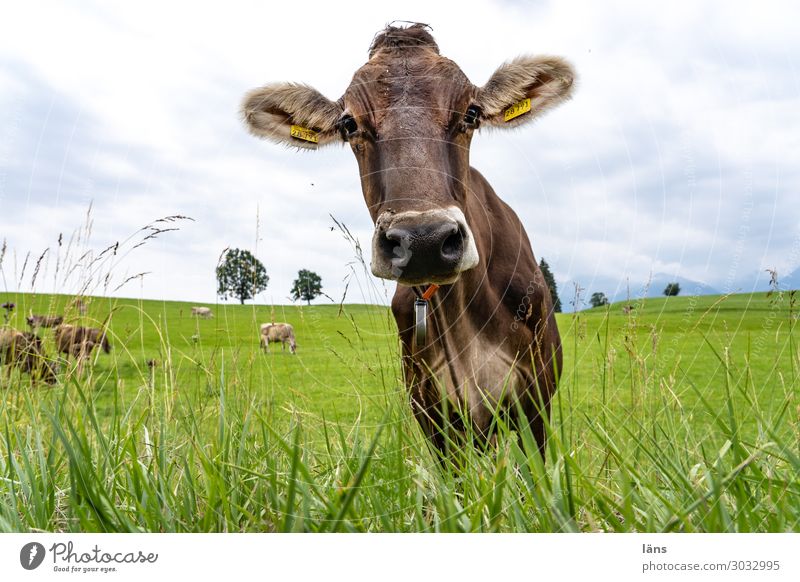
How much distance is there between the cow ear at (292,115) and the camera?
150 inches

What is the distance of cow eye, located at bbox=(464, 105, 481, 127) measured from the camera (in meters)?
3.40

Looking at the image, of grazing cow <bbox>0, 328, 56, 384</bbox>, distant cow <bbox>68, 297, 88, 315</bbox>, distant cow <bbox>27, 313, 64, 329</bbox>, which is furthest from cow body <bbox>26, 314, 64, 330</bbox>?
distant cow <bbox>68, 297, 88, 315</bbox>

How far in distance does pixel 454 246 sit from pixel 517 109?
167 cm

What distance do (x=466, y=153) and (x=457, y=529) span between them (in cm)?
204

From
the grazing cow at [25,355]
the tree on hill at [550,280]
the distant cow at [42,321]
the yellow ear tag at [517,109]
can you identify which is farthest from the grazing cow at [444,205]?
the distant cow at [42,321]

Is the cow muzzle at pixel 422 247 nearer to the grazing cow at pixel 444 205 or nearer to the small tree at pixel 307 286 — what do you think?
the grazing cow at pixel 444 205

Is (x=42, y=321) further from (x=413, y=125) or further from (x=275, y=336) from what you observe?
(x=413, y=125)

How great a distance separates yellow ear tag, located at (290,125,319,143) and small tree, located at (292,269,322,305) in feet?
3.30

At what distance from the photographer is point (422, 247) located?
2.46m

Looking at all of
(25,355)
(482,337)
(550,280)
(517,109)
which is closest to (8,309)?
(25,355)

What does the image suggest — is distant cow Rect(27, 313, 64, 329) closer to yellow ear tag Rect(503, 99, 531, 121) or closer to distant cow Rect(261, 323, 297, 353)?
distant cow Rect(261, 323, 297, 353)
